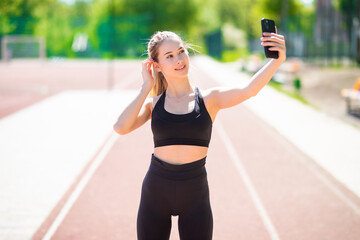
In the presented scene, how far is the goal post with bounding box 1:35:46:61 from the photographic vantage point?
4428cm

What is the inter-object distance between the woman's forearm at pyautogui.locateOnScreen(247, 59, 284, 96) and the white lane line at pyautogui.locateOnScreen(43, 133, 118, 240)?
317 cm

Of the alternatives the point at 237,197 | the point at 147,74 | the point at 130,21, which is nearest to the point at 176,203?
the point at 147,74

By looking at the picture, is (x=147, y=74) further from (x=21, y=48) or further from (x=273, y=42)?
(x=21, y=48)

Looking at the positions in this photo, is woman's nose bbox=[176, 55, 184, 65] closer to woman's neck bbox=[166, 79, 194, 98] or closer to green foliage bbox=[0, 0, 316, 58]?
woman's neck bbox=[166, 79, 194, 98]

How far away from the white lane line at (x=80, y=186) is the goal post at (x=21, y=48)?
Result: 37152 millimetres

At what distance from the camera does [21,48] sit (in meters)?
45.8

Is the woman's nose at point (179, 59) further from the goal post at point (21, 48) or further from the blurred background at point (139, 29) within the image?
the goal post at point (21, 48)

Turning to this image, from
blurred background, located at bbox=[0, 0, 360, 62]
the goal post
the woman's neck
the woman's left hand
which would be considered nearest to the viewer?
the woman's left hand

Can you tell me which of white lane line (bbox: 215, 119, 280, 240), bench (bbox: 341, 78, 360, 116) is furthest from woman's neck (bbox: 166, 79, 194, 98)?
bench (bbox: 341, 78, 360, 116)

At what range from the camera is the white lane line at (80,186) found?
522 centimetres

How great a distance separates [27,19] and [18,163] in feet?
149

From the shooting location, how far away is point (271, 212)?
573 cm

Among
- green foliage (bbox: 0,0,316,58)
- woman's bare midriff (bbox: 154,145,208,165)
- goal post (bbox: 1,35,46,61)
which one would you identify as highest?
green foliage (bbox: 0,0,316,58)

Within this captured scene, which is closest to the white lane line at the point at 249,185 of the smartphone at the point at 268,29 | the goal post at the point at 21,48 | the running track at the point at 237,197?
the running track at the point at 237,197
